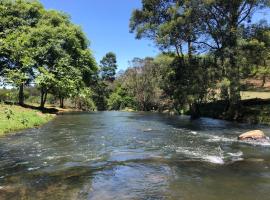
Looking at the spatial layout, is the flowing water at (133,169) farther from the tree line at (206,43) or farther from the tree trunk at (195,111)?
the tree trunk at (195,111)

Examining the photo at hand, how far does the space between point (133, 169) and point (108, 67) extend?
105866mm

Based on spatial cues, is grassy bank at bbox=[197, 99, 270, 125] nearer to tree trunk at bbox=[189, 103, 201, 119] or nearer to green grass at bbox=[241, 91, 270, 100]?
tree trunk at bbox=[189, 103, 201, 119]

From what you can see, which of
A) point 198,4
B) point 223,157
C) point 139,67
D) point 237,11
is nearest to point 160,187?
point 223,157

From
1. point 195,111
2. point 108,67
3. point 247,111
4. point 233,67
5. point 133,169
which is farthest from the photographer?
point 108,67

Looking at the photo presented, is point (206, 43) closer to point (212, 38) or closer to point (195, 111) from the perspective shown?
point (212, 38)

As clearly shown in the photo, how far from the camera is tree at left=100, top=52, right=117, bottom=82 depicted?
118 m

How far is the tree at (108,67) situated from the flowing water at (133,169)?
96.2 metres

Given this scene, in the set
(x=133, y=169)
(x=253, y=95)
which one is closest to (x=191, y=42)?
(x=253, y=95)

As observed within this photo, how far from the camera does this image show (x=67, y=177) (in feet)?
42.1

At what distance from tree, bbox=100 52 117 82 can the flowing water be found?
316 feet

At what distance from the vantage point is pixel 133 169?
46.5 ft

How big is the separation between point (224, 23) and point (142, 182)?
1224 inches

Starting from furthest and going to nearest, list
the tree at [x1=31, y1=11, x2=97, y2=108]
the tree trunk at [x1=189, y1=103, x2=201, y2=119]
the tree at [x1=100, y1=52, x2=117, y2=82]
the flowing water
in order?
the tree at [x1=100, y1=52, x2=117, y2=82] → the tree trunk at [x1=189, y1=103, x2=201, y2=119] → the tree at [x1=31, y1=11, x2=97, y2=108] → the flowing water

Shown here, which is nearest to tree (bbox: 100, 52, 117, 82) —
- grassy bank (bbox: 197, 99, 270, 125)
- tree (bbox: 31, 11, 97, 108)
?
tree (bbox: 31, 11, 97, 108)
